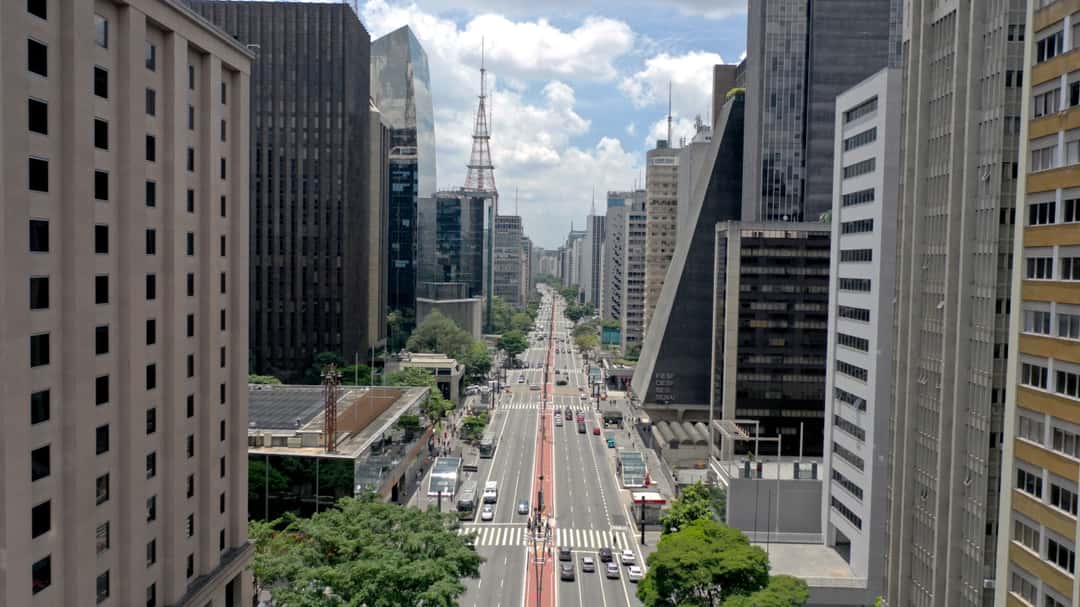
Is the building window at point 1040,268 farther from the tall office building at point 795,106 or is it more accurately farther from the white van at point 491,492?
the tall office building at point 795,106

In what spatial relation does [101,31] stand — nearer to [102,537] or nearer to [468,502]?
[102,537]

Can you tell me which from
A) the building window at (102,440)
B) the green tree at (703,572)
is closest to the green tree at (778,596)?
the green tree at (703,572)

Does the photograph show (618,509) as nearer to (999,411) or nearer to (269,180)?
(999,411)

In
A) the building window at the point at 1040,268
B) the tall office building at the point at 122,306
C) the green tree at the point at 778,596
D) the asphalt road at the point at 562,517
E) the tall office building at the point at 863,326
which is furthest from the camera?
the asphalt road at the point at 562,517

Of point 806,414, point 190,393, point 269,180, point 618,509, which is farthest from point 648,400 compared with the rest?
point 190,393

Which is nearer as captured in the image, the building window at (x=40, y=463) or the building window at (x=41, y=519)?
the building window at (x=40, y=463)

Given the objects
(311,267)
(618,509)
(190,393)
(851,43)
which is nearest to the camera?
(190,393)
